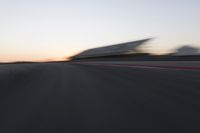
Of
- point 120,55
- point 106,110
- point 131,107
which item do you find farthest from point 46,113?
point 120,55

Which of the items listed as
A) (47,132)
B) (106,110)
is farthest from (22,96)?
(47,132)

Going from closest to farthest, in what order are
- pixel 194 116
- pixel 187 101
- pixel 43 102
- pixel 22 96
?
pixel 194 116, pixel 187 101, pixel 43 102, pixel 22 96

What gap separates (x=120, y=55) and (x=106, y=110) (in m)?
48.1

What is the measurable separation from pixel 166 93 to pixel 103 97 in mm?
1166

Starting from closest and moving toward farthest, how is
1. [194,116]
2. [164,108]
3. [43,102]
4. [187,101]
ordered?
[194,116], [164,108], [187,101], [43,102]

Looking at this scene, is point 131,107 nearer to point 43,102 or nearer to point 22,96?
point 43,102

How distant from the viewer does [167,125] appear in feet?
13.0

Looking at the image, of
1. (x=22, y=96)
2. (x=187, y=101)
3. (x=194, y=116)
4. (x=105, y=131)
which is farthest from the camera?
(x=22, y=96)

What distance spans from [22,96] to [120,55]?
152 ft

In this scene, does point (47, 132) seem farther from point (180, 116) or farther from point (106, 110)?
point (180, 116)

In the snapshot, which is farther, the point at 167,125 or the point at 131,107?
the point at 131,107

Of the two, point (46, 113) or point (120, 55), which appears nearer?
Answer: point (46, 113)

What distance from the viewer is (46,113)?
5.02 metres

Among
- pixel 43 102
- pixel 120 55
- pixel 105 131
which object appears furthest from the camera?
pixel 120 55
